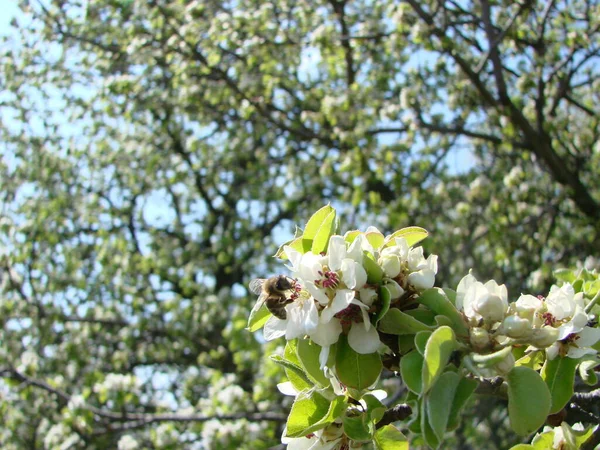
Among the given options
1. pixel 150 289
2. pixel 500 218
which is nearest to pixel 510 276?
pixel 500 218

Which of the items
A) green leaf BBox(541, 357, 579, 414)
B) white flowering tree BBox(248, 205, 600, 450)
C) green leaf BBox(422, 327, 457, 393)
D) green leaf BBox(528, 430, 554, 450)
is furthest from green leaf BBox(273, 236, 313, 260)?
green leaf BBox(528, 430, 554, 450)

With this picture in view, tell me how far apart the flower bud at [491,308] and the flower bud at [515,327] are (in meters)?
0.02

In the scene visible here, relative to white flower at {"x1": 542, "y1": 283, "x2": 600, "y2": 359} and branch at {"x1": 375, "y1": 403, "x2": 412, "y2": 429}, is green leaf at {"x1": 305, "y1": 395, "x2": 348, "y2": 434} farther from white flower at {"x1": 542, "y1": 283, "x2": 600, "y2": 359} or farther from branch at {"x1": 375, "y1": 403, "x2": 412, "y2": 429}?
white flower at {"x1": 542, "y1": 283, "x2": 600, "y2": 359}

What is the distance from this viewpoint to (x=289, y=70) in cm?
759

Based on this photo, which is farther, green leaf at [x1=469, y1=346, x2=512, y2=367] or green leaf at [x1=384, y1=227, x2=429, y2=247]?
green leaf at [x1=384, y1=227, x2=429, y2=247]

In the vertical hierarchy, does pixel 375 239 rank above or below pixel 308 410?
above

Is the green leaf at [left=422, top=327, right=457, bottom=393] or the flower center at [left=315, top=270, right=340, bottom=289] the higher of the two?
the flower center at [left=315, top=270, right=340, bottom=289]

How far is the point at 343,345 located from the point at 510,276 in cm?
549

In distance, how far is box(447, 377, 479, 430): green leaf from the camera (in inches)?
46.0

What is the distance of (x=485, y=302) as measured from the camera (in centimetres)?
126

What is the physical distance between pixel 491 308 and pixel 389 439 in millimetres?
365

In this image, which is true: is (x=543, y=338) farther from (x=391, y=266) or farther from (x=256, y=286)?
(x=256, y=286)

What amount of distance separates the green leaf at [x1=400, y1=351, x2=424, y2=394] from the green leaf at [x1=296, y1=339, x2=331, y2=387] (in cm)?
23

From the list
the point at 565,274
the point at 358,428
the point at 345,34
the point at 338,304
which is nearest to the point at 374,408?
the point at 358,428
